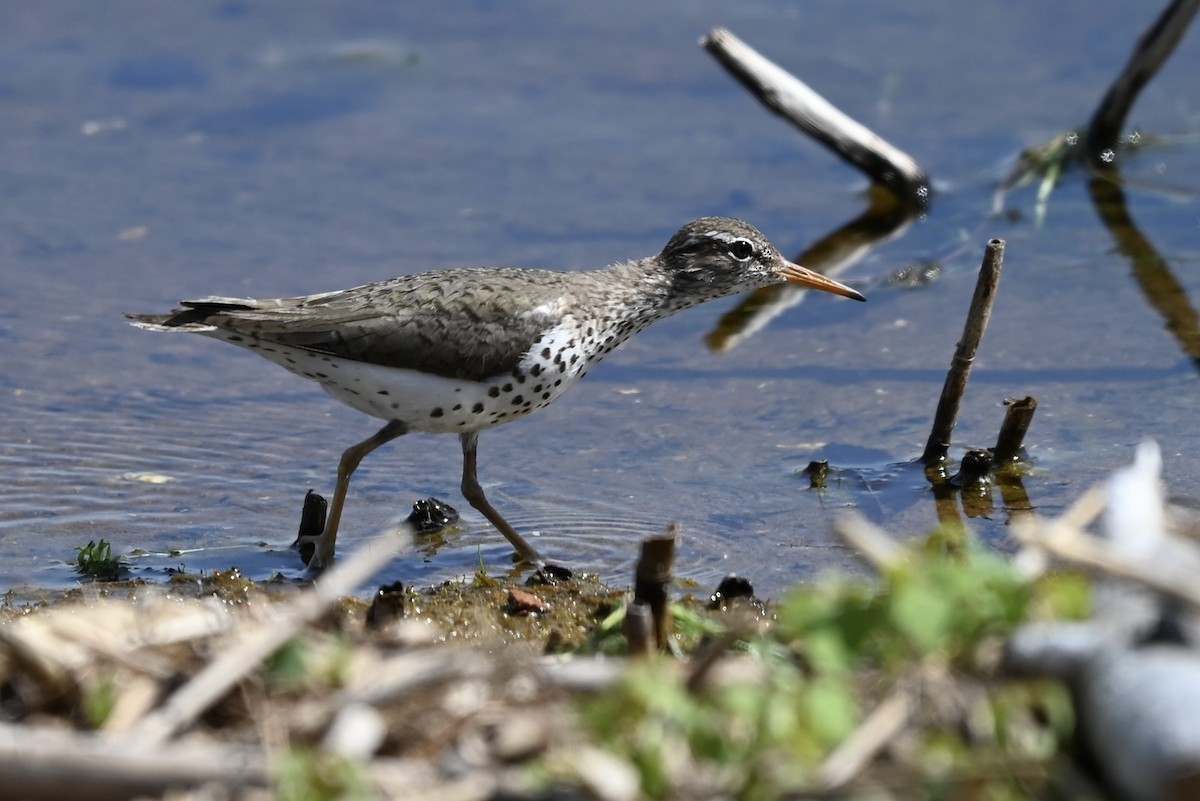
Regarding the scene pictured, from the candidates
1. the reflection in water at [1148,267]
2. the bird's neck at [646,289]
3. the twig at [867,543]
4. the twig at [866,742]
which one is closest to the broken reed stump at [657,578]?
the twig at [867,543]

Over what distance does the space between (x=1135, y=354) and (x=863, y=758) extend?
7069 millimetres

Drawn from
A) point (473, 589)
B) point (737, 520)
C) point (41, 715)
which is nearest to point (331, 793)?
point (41, 715)

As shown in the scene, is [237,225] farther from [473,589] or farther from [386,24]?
[473,589]

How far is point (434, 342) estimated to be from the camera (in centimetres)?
747

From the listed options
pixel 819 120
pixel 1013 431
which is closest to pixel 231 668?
pixel 1013 431

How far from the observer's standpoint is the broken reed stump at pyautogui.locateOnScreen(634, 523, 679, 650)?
5422mm

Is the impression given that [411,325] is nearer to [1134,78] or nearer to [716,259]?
[716,259]

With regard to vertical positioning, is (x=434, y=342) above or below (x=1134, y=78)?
below

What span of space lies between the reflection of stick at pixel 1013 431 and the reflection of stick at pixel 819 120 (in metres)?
4.24

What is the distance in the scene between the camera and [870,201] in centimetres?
1280

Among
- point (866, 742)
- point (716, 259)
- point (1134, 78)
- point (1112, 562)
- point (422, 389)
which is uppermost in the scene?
point (1134, 78)

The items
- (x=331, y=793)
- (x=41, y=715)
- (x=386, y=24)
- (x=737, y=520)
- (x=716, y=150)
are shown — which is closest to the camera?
(x=331, y=793)

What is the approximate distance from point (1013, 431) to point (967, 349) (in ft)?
1.84

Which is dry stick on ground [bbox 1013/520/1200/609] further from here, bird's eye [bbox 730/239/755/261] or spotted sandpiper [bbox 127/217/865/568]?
bird's eye [bbox 730/239/755/261]
